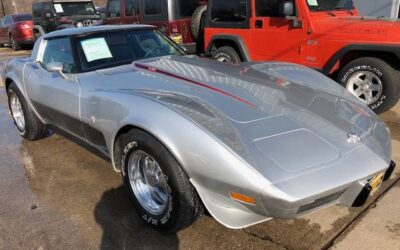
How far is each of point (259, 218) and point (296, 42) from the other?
4.22 meters

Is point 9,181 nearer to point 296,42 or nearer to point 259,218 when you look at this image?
point 259,218

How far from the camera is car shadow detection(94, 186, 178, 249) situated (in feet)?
8.88

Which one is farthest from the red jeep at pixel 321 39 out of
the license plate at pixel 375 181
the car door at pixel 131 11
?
the license plate at pixel 375 181

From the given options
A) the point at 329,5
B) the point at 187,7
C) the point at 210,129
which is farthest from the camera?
the point at 187,7

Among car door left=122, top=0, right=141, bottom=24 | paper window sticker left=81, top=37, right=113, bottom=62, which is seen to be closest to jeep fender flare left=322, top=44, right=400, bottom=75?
paper window sticker left=81, top=37, right=113, bottom=62

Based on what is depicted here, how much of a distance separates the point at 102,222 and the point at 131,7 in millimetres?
7604

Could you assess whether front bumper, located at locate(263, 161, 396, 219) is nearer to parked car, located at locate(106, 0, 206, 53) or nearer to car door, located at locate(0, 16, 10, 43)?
parked car, located at locate(106, 0, 206, 53)

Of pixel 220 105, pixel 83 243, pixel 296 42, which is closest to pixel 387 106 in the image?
pixel 296 42

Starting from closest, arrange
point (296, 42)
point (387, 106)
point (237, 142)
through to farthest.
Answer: point (237, 142) → point (387, 106) → point (296, 42)

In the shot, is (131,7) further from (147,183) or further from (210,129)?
(210,129)

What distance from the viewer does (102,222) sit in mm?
2992

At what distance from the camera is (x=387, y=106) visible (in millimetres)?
5234

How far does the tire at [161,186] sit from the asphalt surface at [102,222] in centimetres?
16

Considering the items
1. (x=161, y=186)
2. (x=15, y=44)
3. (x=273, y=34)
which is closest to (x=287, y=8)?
(x=273, y=34)
